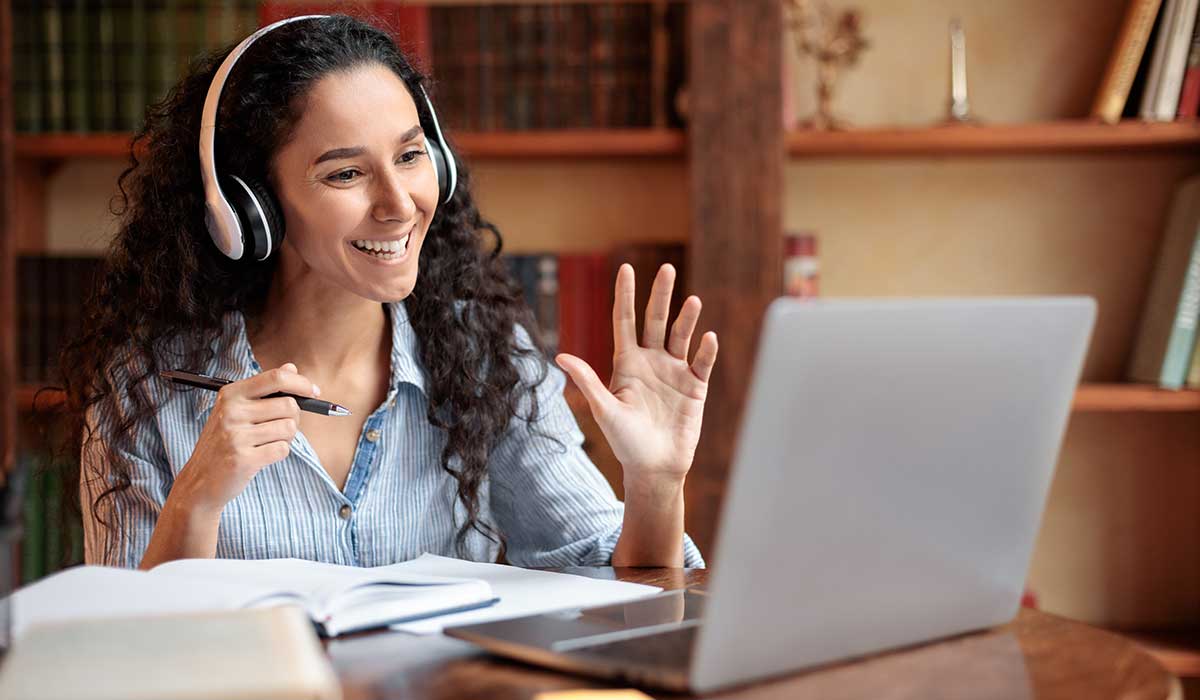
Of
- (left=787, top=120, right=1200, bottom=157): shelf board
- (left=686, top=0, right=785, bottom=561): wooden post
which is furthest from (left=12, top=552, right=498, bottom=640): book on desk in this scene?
(left=787, top=120, right=1200, bottom=157): shelf board

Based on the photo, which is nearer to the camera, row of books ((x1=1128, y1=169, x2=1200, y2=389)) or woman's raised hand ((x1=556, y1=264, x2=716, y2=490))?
woman's raised hand ((x1=556, y1=264, x2=716, y2=490))

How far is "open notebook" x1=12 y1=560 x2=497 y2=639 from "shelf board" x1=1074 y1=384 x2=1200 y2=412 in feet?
5.52

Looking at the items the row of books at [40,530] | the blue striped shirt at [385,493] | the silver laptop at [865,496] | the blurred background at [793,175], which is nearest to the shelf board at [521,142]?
the blurred background at [793,175]

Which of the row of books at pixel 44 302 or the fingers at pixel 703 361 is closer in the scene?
the fingers at pixel 703 361

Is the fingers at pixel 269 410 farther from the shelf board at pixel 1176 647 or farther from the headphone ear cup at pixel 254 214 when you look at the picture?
the shelf board at pixel 1176 647

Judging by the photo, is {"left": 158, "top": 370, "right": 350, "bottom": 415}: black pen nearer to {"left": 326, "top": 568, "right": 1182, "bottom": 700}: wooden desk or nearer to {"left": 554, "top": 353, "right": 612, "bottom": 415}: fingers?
{"left": 554, "top": 353, "right": 612, "bottom": 415}: fingers

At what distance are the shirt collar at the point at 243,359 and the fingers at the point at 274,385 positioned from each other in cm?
24

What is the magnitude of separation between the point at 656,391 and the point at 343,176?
472mm

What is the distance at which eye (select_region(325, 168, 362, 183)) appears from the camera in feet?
4.64

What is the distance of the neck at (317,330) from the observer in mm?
1494

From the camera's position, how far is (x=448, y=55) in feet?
7.76

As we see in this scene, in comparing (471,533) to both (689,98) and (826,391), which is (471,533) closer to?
(826,391)

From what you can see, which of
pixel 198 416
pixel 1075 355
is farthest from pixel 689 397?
pixel 198 416

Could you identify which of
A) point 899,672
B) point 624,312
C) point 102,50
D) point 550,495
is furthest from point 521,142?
point 899,672
